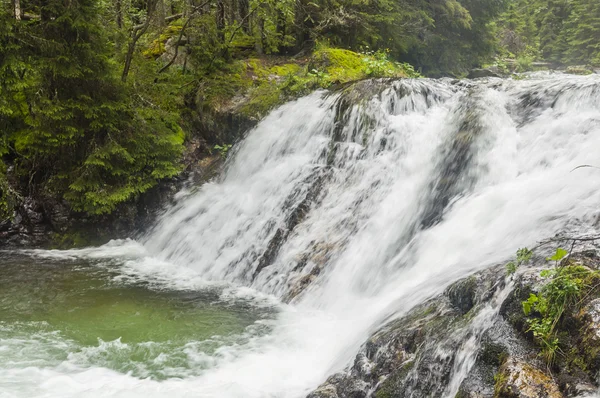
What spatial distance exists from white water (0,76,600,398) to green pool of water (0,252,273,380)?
24cm

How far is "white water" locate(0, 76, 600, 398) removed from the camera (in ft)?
16.0

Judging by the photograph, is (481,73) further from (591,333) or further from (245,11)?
(591,333)

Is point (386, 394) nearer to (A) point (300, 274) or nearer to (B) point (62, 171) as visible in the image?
(A) point (300, 274)

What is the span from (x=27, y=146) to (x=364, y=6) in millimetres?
10059

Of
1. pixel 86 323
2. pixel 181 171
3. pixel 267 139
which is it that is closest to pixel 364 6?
pixel 267 139

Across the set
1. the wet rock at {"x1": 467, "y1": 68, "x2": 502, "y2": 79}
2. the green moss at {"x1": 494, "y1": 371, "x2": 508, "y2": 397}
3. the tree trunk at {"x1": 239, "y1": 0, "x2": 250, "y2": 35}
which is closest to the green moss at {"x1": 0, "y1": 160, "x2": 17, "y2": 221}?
the tree trunk at {"x1": 239, "y1": 0, "x2": 250, "y2": 35}

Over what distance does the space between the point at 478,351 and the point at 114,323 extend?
4785 mm

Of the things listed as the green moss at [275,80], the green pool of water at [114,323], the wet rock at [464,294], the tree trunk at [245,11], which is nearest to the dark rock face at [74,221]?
the green pool of water at [114,323]

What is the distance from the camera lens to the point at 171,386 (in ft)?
15.5

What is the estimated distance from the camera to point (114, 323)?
20.6 feet

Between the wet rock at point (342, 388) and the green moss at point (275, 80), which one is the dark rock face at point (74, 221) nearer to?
the green moss at point (275, 80)

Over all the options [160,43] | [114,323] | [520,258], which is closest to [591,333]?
[520,258]

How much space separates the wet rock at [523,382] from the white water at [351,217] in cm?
48

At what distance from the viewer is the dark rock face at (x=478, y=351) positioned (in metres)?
2.89
